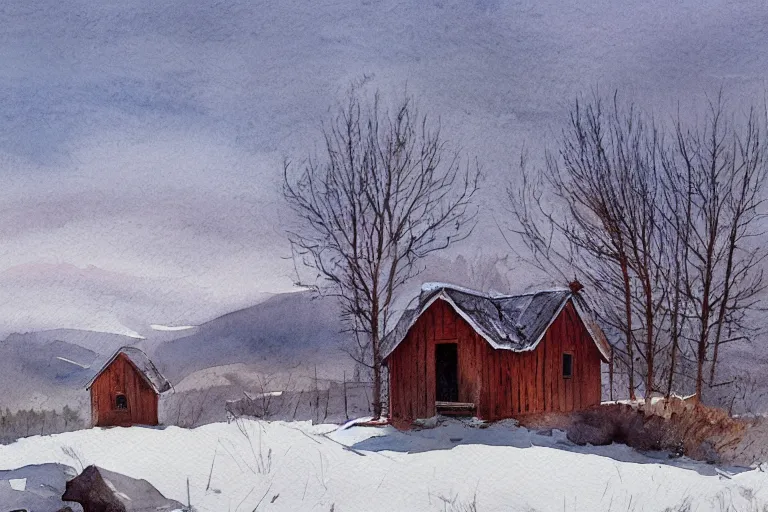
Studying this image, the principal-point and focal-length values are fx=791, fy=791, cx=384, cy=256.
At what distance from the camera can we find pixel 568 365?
13500 millimetres

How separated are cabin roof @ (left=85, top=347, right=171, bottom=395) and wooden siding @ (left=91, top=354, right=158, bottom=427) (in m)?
0.07

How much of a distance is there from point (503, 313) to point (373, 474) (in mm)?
6797

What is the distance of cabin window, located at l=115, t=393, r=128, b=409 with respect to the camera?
37.4 ft

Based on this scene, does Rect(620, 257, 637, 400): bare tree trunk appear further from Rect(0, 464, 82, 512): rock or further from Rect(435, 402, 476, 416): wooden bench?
Rect(0, 464, 82, 512): rock

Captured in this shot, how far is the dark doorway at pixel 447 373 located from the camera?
46.1ft

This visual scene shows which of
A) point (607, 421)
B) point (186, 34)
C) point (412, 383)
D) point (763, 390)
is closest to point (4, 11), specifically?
point (186, 34)

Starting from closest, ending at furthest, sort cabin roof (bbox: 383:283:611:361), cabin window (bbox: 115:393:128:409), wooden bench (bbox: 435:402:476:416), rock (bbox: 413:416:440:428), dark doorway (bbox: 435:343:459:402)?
cabin window (bbox: 115:393:128:409) → rock (bbox: 413:416:440:428) → wooden bench (bbox: 435:402:476:416) → cabin roof (bbox: 383:283:611:361) → dark doorway (bbox: 435:343:459:402)

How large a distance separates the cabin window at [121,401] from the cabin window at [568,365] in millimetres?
7063

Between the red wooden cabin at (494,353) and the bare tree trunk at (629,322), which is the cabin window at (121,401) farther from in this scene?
the bare tree trunk at (629,322)

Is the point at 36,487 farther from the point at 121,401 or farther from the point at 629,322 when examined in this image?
the point at 629,322

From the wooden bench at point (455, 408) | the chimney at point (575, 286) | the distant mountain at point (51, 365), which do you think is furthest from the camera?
the chimney at point (575, 286)

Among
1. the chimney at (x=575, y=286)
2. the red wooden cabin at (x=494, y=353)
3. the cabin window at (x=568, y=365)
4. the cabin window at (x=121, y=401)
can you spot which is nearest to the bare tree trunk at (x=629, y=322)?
the red wooden cabin at (x=494, y=353)

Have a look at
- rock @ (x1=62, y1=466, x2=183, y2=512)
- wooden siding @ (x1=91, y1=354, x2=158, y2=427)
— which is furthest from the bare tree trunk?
rock @ (x1=62, y1=466, x2=183, y2=512)

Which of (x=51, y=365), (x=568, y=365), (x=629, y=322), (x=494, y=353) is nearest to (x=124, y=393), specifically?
(x=51, y=365)
